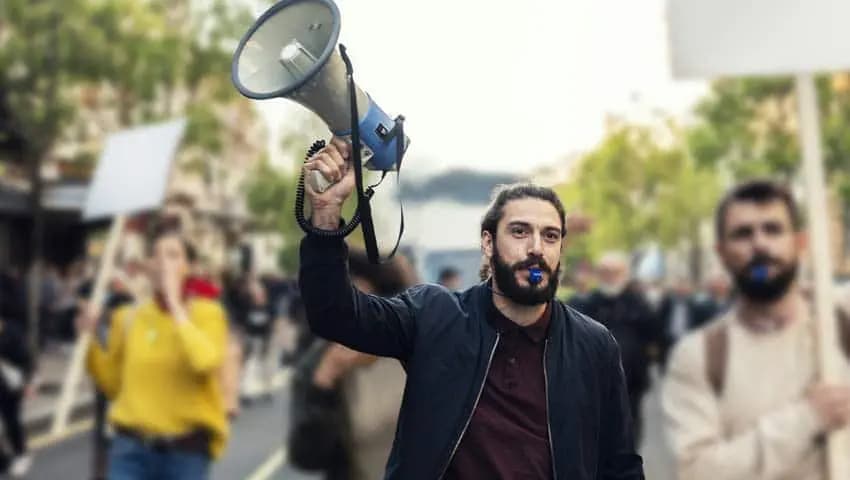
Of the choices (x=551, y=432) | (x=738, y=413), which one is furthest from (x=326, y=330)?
(x=738, y=413)

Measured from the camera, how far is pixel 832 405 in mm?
3141

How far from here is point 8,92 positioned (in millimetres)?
18469

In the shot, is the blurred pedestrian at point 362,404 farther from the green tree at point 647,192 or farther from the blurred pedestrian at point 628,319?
the green tree at point 647,192

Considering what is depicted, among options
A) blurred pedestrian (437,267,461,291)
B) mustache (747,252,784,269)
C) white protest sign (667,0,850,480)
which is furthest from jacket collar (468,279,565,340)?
blurred pedestrian (437,267,461,291)

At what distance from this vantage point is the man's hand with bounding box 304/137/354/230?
203 centimetres

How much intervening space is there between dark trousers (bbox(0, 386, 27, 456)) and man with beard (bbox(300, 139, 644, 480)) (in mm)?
8166

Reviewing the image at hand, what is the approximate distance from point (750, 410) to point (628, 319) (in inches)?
187

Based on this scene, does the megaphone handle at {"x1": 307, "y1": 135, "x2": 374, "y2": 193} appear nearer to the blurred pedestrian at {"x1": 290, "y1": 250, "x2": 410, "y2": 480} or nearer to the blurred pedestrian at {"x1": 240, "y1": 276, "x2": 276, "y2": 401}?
the blurred pedestrian at {"x1": 290, "y1": 250, "x2": 410, "y2": 480}

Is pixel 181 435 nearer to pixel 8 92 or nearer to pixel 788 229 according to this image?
pixel 788 229

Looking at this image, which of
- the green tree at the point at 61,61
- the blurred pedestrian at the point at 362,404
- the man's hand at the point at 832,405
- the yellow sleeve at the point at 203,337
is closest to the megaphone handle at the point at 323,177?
the man's hand at the point at 832,405

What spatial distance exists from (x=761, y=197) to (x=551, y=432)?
1639 millimetres

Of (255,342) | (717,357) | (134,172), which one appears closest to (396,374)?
(717,357)

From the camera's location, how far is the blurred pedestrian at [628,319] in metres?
7.54

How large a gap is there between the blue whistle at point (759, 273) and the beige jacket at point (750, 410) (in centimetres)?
14
